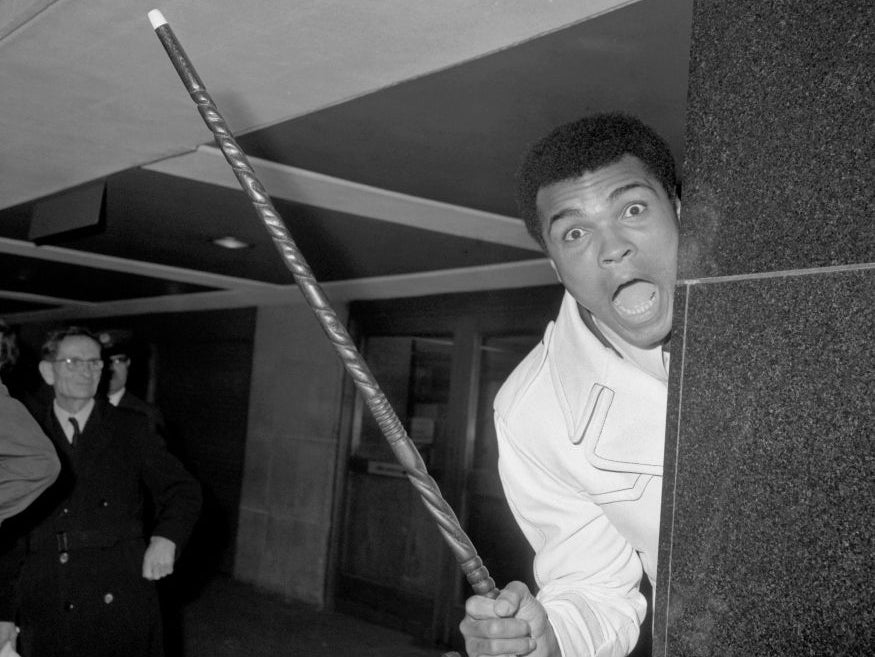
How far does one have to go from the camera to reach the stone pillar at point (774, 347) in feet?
2.91

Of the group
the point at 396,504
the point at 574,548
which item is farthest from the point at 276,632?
the point at 574,548

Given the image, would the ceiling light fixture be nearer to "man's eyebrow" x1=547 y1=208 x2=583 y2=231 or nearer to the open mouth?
"man's eyebrow" x1=547 y1=208 x2=583 y2=231

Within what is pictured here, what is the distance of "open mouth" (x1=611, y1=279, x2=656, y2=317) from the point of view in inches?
58.1

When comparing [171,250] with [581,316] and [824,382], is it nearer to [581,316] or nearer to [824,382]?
[581,316]

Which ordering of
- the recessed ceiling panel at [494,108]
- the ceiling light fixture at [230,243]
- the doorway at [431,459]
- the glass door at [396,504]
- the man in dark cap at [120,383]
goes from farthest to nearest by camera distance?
the glass door at [396,504], the doorway at [431,459], the ceiling light fixture at [230,243], the man in dark cap at [120,383], the recessed ceiling panel at [494,108]

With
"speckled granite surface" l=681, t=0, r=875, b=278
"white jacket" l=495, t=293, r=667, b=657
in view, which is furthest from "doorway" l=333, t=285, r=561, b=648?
"speckled granite surface" l=681, t=0, r=875, b=278

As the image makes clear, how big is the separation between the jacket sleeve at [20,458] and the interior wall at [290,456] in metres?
4.30

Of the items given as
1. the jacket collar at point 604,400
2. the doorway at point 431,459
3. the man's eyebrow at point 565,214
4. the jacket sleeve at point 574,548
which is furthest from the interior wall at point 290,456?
the man's eyebrow at point 565,214

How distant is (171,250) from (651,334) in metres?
5.55

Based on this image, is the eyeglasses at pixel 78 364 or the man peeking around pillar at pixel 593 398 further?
the eyeglasses at pixel 78 364

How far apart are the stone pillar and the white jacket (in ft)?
1.74

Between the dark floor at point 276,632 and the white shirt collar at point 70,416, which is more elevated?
the white shirt collar at point 70,416

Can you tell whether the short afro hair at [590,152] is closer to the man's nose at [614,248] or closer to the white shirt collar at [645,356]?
the man's nose at [614,248]

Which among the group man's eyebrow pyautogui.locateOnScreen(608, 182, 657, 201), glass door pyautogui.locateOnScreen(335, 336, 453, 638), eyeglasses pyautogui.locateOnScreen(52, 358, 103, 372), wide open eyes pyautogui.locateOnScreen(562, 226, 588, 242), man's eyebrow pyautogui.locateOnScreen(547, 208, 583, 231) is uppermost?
man's eyebrow pyautogui.locateOnScreen(608, 182, 657, 201)
